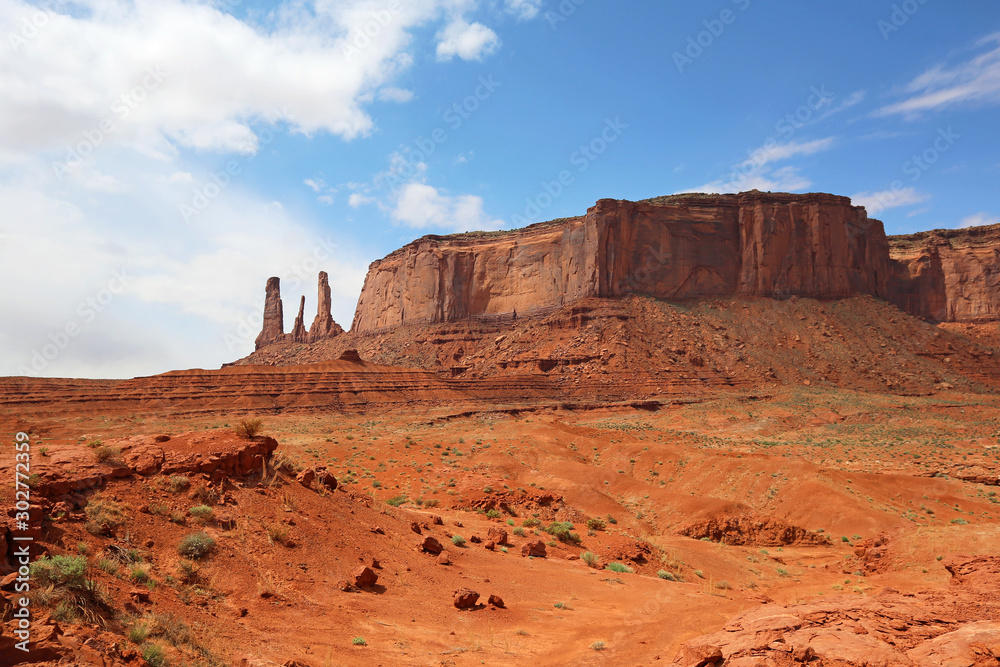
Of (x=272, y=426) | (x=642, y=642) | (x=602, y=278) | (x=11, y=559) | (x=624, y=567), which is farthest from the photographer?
(x=602, y=278)

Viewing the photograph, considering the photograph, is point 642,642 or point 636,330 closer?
point 642,642

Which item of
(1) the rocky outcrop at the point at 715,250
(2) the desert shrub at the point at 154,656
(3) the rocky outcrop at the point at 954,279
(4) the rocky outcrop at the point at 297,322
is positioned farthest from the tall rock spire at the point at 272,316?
(2) the desert shrub at the point at 154,656

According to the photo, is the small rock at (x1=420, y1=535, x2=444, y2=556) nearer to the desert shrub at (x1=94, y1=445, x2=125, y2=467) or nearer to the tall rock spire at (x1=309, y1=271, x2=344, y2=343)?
the desert shrub at (x1=94, y1=445, x2=125, y2=467)

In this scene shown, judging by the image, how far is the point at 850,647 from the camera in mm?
5125

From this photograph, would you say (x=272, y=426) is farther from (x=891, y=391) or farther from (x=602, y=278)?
(x=891, y=391)

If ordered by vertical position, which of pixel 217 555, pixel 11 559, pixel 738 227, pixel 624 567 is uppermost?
pixel 738 227

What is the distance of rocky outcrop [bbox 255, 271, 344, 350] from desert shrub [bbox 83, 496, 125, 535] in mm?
97915

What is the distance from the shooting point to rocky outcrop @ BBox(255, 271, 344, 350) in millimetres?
104250

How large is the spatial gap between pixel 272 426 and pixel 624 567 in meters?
35.2

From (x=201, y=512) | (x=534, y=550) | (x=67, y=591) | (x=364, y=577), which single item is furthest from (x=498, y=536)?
(x=67, y=591)

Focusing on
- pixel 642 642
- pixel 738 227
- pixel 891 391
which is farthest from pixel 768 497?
pixel 738 227

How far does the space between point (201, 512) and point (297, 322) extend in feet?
338

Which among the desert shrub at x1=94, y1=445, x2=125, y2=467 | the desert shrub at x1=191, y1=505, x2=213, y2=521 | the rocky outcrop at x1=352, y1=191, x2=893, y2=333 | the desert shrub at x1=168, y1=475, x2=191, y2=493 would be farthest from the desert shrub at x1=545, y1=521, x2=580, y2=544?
the rocky outcrop at x1=352, y1=191, x2=893, y2=333
